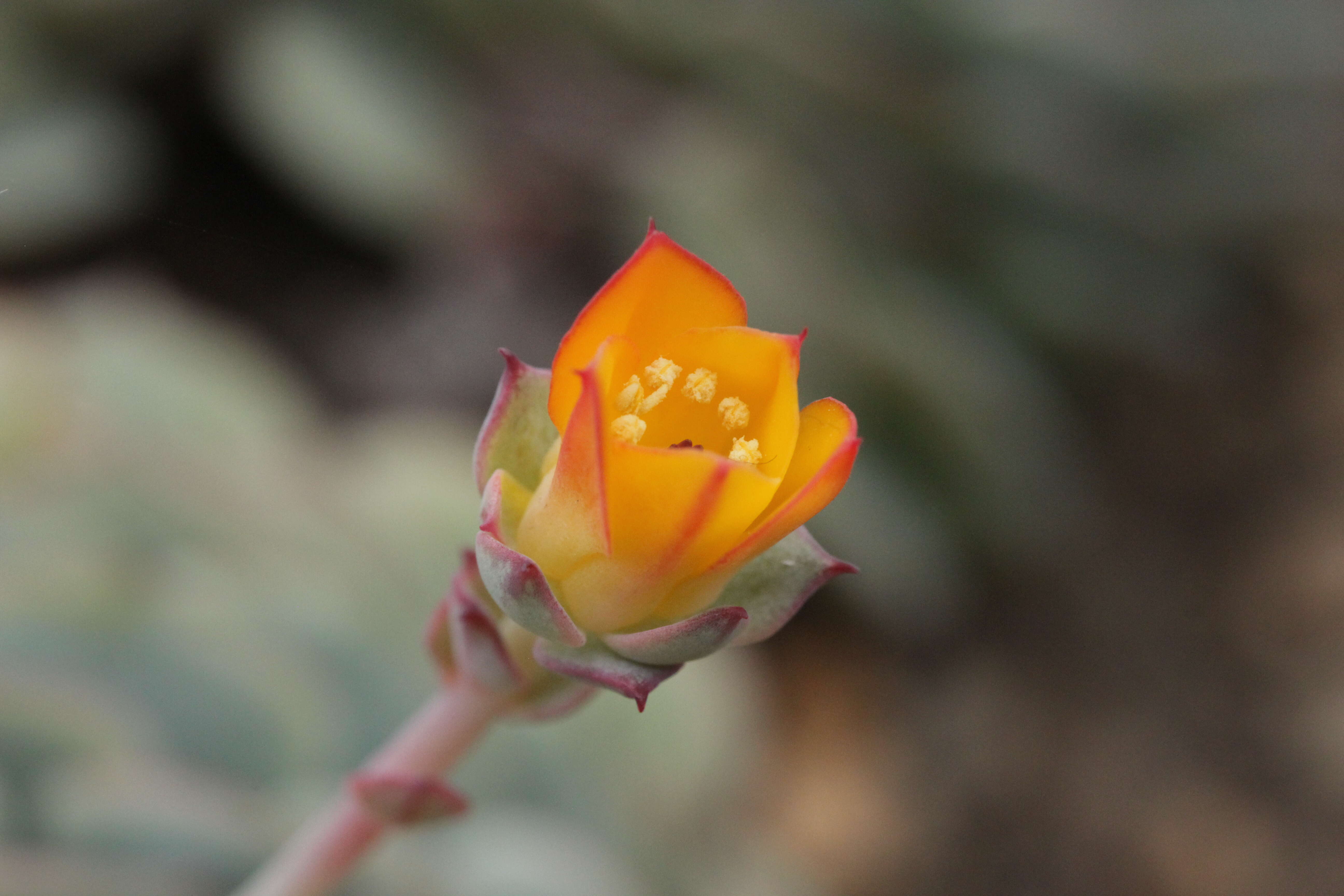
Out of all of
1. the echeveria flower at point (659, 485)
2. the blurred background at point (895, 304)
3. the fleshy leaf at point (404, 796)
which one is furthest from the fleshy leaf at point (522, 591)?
the blurred background at point (895, 304)

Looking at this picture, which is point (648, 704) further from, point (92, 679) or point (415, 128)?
point (415, 128)

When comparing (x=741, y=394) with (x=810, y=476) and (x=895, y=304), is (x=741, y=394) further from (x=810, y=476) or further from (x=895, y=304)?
(x=895, y=304)

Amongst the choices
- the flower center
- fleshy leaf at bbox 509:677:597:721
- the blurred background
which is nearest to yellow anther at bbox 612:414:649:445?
the flower center

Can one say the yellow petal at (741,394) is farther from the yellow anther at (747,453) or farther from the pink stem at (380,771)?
the pink stem at (380,771)

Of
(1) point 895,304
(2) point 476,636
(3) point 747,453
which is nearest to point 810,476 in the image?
(3) point 747,453

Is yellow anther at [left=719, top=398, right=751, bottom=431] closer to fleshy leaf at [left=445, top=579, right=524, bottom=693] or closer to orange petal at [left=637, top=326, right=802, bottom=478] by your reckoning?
orange petal at [left=637, top=326, right=802, bottom=478]

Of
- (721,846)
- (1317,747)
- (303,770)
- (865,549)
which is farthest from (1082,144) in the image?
(303,770)
